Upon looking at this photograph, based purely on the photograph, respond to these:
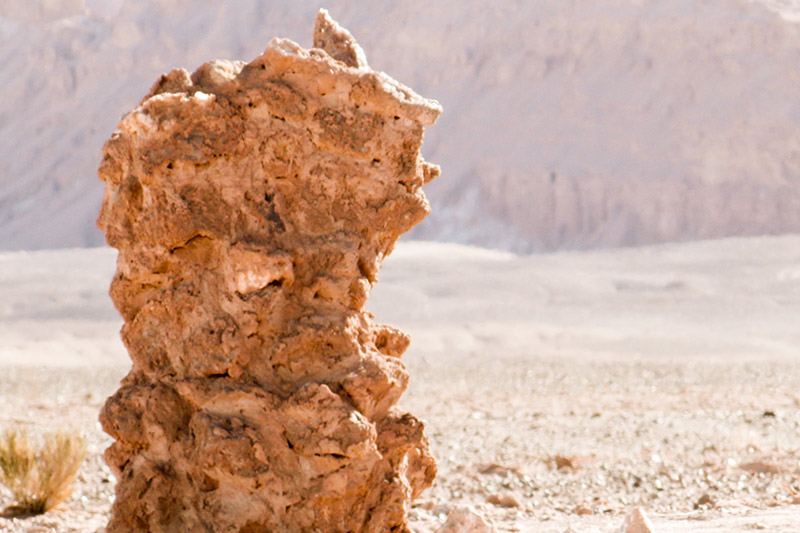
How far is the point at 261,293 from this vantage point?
4250 millimetres

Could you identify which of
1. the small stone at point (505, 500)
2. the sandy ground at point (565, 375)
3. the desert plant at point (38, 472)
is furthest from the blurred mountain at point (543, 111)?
the desert plant at point (38, 472)

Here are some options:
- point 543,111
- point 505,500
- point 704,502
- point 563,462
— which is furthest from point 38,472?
point 543,111

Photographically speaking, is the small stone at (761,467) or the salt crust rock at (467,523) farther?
the small stone at (761,467)

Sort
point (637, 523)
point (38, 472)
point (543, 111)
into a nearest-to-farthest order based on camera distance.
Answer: point (637, 523) < point (38, 472) < point (543, 111)

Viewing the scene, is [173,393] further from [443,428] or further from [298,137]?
[443,428]

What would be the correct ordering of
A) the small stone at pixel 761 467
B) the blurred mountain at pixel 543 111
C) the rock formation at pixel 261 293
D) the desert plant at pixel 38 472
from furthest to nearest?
the blurred mountain at pixel 543 111 → the small stone at pixel 761 467 → the desert plant at pixel 38 472 → the rock formation at pixel 261 293

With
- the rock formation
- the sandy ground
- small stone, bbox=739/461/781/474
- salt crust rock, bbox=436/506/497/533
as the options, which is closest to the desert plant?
the sandy ground

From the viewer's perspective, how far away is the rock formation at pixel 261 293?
4.19m

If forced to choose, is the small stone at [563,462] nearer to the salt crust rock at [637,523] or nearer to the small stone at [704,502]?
the small stone at [704,502]

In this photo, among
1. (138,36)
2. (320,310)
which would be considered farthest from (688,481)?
(138,36)

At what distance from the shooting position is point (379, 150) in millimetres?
4453

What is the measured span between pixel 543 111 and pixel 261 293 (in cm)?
4223

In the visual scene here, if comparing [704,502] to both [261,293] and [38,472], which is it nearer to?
[261,293]

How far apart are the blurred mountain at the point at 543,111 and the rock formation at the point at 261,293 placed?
37.8 meters
